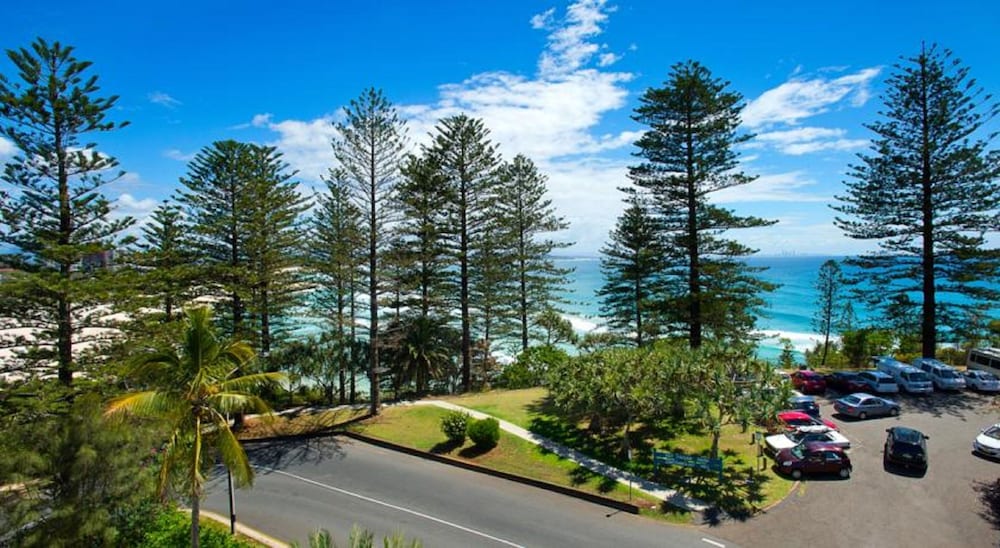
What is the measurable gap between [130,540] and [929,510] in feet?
63.5

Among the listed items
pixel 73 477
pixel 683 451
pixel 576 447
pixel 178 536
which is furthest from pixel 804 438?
pixel 73 477

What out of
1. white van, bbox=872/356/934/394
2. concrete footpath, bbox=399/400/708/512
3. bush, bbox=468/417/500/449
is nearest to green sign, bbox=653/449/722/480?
concrete footpath, bbox=399/400/708/512

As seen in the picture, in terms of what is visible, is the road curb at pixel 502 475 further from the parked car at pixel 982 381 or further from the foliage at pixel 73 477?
the parked car at pixel 982 381

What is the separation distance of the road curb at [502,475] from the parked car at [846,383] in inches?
627

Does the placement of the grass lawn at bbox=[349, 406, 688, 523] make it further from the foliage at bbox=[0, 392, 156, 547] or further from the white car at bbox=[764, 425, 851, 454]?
the foliage at bbox=[0, 392, 156, 547]

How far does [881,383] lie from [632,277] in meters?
13.5

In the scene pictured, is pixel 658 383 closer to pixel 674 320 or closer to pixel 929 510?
pixel 929 510

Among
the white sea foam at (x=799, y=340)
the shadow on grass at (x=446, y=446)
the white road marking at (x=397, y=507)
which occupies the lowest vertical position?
the white sea foam at (x=799, y=340)

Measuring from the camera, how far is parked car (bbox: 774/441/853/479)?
15.2 meters

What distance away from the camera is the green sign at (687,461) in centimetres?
1488

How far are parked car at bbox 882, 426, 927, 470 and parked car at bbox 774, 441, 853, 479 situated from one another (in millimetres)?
1511

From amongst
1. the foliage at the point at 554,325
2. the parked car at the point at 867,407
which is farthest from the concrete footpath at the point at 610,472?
the foliage at the point at 554,325

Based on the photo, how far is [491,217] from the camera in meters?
27.8

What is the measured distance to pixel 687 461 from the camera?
592 inches
